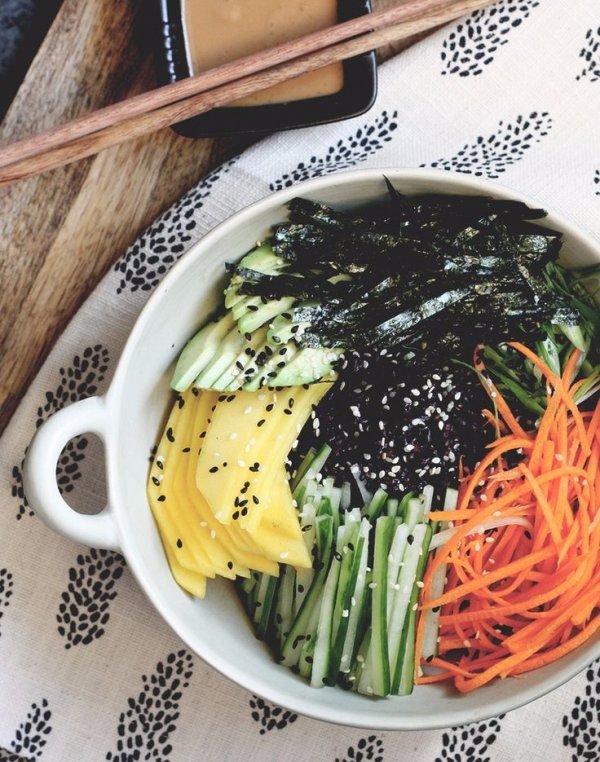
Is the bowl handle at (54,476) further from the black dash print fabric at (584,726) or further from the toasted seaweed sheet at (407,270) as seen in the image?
the black dash print fabric at (584,726)

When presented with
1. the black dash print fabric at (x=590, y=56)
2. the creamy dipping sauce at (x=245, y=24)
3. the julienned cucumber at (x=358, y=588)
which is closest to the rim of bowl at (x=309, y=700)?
the julienned cucumber at (x=358, y=588)

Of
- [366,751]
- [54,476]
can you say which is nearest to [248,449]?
[54,476]

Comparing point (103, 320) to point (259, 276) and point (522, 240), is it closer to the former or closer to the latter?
point (259, 276)

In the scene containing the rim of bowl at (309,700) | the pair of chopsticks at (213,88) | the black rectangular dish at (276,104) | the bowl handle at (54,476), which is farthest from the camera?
the black rectangular dish at (276,104)

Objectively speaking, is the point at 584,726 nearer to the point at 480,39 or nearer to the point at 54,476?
the point at 54,476

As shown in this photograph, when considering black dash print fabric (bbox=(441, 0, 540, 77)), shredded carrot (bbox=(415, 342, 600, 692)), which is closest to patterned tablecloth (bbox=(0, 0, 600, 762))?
black dash print fabric (bbox=(441, 0, 540, 77))
